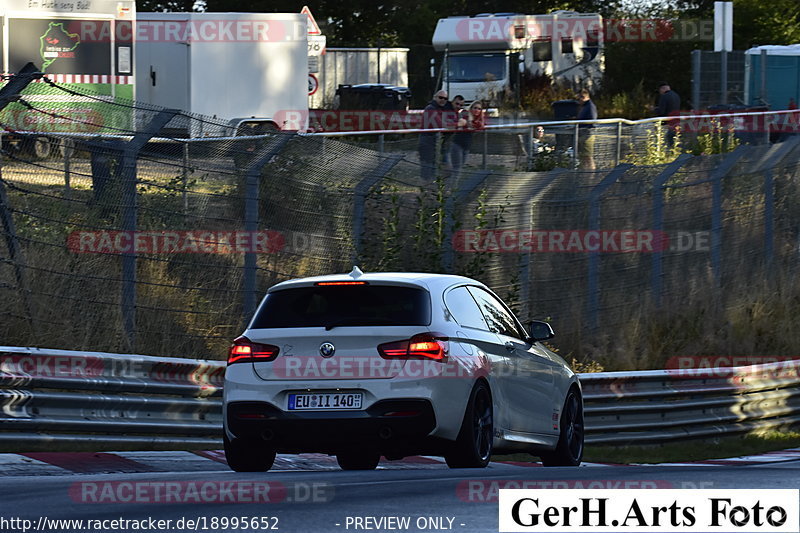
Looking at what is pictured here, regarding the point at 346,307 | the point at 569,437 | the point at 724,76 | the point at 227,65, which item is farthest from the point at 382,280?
the point at 724,76

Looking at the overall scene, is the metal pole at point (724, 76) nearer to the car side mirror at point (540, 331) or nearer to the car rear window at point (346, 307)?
the car side mirror at point (540, 331)

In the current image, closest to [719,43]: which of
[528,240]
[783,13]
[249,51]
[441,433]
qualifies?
[783,13]

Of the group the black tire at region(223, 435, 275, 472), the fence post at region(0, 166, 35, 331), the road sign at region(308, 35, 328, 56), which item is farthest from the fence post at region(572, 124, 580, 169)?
the road sign at region(308, 35, 328, 56)

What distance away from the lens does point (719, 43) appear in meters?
43.8

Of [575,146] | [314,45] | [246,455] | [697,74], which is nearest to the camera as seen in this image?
[246,455]

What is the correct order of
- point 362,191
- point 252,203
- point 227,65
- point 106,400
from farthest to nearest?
point 227,65 → point 362,191 → point 252,203 → point 106,400

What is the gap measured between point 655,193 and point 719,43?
25.4m

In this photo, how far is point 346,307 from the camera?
10.1 meters

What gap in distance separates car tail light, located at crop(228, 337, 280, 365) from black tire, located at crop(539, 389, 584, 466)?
2.92 metres

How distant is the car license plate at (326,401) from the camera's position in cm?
987

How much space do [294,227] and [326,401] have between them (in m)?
5.40

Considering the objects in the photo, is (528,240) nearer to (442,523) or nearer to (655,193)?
(655,193)

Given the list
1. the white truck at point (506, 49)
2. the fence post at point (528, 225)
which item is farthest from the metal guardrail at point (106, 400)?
the white truck at point (506, 49)

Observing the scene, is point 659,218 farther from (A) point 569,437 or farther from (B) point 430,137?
(A) point 569,437
